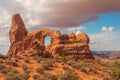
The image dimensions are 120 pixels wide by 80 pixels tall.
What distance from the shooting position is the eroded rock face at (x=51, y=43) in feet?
174

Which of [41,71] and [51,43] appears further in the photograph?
[51,43]

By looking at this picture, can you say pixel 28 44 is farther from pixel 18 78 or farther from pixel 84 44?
pixel 18 78

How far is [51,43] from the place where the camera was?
2191 inches

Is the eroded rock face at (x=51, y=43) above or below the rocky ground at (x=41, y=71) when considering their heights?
above

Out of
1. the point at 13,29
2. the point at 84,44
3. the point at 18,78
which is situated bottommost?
the point at 18,78

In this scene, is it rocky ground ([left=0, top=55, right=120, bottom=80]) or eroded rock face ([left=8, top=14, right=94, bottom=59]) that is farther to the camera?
eroded rock face ([left=8, top=14, right=94, bottom=59])

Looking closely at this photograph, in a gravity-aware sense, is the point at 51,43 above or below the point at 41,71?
above

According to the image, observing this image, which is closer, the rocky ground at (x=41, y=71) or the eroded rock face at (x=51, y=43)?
the rocky ground at (x=41, y=71)

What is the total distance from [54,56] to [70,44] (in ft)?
15.0

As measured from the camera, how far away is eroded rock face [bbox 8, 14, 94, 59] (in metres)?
53.1

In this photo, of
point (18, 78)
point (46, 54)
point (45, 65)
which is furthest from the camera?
point (46, 54)

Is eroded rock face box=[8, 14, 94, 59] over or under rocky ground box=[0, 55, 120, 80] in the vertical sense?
over

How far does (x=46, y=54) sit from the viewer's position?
49156mm

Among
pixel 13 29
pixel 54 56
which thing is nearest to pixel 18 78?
pixel 54 56
